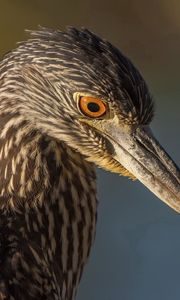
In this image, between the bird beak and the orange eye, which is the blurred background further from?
the orange eye

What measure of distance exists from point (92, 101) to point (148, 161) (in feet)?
0.97

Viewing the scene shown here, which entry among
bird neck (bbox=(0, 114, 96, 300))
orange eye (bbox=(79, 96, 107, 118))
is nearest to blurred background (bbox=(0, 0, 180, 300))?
bird neck (bbox=(0, 114, 96, 300))

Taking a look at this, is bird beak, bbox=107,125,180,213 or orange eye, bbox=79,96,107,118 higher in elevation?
orange eye, bbox=79,96,107,118

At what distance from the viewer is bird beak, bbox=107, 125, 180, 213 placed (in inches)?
142

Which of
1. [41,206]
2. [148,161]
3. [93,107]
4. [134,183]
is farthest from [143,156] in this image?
[134,183]

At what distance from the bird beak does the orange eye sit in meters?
0.11

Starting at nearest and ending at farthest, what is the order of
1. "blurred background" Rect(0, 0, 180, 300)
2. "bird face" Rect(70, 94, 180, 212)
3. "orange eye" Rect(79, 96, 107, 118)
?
"orange eye" Rect(79, 96, 107, 118), "bird face" Rect(70, 94, 180, 212), "blurred background" Rect(0, 0, 180, 300)

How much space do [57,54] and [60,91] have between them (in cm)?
12

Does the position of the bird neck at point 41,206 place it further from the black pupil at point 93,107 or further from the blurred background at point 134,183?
the blurred background at point 134,183

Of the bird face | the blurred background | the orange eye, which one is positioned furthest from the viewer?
the blurred background

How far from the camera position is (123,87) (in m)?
3.47

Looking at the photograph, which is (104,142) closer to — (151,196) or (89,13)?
(151,196)

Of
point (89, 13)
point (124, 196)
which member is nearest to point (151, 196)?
point (124, 196)

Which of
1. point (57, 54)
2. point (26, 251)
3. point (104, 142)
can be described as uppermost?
point (57, 54)
